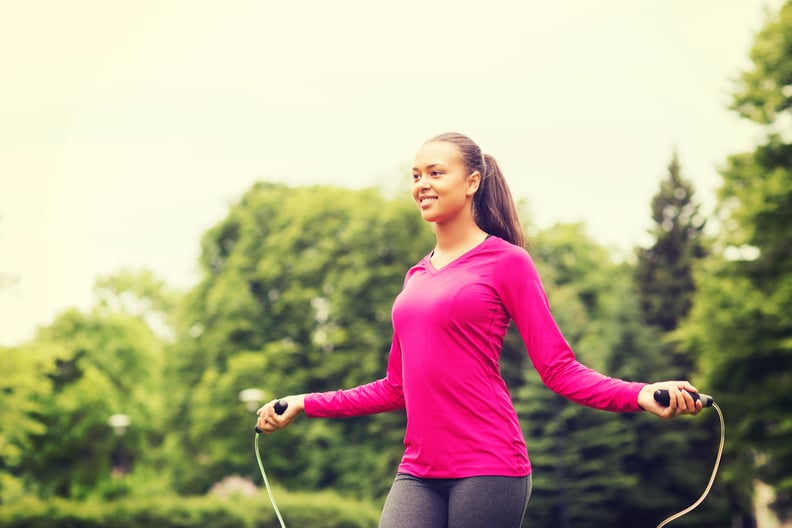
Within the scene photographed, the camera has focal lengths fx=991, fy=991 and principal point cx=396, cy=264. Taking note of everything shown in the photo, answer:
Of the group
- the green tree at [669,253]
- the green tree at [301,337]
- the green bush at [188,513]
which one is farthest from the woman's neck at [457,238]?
the green tree at [669,253]

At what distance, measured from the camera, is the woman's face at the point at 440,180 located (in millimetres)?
3318

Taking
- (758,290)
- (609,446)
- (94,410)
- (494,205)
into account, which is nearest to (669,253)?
(609,446)

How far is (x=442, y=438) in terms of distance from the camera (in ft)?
10.2

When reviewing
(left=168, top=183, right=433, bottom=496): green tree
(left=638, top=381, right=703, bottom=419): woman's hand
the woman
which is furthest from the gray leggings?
(left=168, top=183, right=433, bottom=496): green tree

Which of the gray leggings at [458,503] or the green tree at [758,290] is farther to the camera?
the green tree at [758,290]

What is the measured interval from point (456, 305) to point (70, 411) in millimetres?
40326

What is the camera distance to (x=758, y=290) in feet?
75.8

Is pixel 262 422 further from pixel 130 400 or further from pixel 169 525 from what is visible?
pixel 130 400

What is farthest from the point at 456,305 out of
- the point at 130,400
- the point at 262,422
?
the point at 130,400

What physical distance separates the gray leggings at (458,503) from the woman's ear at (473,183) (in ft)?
3.16

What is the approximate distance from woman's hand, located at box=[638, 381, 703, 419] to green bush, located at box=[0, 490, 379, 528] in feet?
62.3

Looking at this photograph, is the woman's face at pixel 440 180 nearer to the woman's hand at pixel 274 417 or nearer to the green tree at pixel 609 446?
the woman's hand at pixel 274 417

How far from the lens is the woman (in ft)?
10.0

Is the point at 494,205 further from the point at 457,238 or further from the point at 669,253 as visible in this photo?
the point at 669,253
